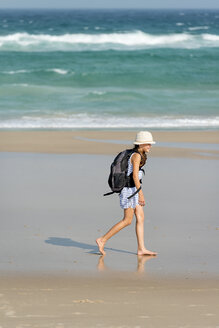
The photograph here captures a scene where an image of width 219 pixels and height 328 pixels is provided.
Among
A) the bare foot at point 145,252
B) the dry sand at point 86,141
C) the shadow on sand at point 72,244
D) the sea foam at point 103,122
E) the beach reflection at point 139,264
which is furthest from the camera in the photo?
the sea foam at point 103,122

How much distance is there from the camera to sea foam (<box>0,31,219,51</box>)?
4497cm

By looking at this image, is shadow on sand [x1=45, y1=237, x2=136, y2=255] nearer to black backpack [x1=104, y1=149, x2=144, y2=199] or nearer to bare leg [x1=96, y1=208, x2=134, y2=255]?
bare leg [x1=96, y1=208, x2=134, y2=255]

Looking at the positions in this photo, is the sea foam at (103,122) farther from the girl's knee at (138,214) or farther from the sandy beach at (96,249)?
the girl's knee at (138,214)

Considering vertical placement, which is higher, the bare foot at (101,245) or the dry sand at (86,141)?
the dry sand at (86,141)

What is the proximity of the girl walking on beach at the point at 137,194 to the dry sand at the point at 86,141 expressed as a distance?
20.3 feet

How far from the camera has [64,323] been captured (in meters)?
5.03

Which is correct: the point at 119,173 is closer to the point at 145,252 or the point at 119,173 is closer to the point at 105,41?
the point at 145,252

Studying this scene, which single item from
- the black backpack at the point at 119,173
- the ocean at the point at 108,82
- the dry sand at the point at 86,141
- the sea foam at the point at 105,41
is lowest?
the black backpack at the point at 119,173

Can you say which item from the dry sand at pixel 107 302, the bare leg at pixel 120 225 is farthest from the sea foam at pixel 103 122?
the dry sand at pixel 107 302

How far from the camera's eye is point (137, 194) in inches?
275

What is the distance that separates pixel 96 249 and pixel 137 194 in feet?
2.27

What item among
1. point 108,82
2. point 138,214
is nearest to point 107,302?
point 138,214

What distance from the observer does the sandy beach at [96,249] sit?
534 cm

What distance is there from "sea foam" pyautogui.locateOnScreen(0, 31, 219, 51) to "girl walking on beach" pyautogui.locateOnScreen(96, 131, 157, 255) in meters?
36.6
